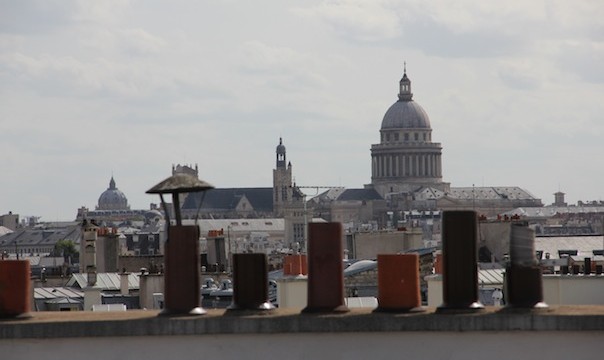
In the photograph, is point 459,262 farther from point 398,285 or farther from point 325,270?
point 325,270

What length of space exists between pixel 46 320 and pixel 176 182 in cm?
101

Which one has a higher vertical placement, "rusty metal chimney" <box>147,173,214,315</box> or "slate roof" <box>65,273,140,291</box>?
"slate roof" <box>65,273,140,291</box>

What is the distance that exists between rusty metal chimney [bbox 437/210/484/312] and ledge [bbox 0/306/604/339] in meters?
0.11

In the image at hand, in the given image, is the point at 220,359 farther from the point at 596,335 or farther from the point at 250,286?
the point at 596,335

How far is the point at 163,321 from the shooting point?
11.6 m

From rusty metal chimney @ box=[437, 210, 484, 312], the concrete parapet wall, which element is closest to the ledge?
the concrete parapet wall

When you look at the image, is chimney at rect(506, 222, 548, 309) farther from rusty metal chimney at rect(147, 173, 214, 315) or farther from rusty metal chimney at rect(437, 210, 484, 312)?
rusty metal chimney at rect(147, 173, 214, 315)

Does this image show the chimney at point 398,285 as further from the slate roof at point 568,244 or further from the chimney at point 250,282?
the slate roof at point 568,244

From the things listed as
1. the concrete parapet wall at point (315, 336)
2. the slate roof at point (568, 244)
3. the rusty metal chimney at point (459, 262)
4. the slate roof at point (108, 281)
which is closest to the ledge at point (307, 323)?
the concrete parapet wall at point (315, 336)

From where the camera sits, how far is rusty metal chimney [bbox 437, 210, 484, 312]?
11617mm

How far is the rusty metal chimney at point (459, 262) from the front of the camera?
457 inches

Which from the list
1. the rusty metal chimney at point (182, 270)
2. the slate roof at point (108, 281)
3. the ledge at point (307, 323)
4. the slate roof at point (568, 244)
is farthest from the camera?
the slate roof at point (568, 244)

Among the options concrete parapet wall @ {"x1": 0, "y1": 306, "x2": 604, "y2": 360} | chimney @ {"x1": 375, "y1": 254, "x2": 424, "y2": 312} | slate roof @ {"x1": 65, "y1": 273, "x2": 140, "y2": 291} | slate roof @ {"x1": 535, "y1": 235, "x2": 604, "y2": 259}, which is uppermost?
slate roof @ {"x1": 535, "y1": 235, "x2": 604, "y2": 259}

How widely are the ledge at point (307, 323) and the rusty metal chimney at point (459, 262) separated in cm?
11
